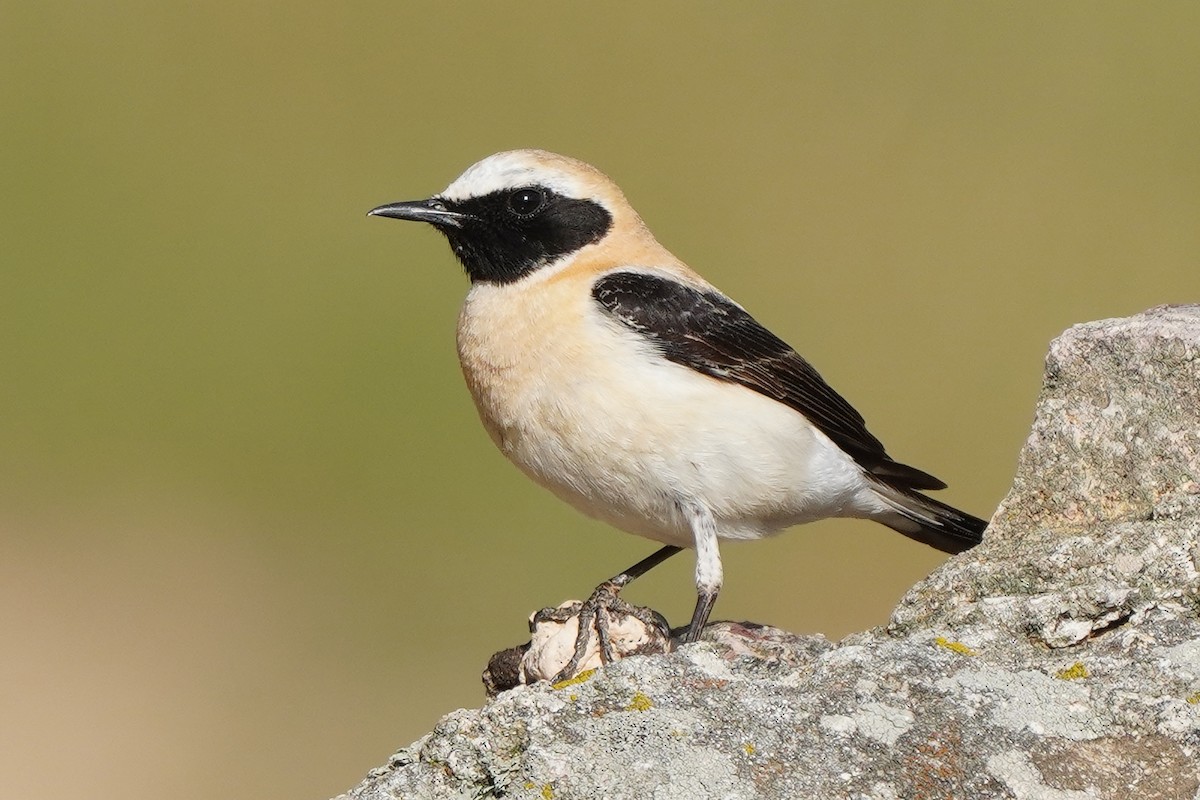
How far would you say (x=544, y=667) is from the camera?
171 inches

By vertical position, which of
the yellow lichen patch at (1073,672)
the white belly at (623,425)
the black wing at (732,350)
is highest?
the black wing at (732,350)

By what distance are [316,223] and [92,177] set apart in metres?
2.29

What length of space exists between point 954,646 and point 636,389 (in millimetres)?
1980

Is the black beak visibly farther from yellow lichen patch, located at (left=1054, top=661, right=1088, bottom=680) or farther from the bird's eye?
yellow lichen patch, located at (left=1054, top=661, right=1088, bottom=680)

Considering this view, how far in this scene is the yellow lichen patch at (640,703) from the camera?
338 cm

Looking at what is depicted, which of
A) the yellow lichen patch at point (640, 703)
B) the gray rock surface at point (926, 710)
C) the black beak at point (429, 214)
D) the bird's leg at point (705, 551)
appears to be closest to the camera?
the gray rock surface at point (926, 710)

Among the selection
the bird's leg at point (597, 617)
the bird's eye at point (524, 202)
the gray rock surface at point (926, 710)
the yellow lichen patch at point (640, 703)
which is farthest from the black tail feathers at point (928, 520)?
the yellow lichen patch at point (640, 703)

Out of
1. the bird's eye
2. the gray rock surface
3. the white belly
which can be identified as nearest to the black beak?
the bird's eye

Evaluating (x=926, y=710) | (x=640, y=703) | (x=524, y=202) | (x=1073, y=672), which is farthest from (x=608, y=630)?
(x=524, y=202)

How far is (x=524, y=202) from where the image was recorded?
6121 mm

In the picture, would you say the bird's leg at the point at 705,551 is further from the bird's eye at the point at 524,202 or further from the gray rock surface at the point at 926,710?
the bird's eye at the point at 524,202

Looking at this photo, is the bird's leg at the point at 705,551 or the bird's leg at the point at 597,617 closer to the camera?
the bird's leg at the point at 597,617

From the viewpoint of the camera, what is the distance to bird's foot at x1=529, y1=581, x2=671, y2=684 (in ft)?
14.0

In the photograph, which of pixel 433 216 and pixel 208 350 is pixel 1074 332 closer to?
pixel 433 216
